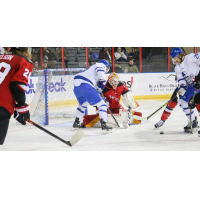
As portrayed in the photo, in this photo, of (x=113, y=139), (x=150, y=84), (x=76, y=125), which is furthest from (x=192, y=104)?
(x=150, y=84)

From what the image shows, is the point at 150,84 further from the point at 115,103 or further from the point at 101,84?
the point at 101,84

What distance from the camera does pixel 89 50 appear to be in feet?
26.6

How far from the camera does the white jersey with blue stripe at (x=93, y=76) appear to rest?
3781 millimetres

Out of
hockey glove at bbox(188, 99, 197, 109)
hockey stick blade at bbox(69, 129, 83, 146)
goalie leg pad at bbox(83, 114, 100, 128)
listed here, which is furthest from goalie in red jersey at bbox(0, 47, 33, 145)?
goalie leg pad at bbox(83, 114, 100, 128)

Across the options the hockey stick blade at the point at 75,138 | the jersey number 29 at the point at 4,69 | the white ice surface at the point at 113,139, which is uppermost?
the jersey number 29 at the point at 4,69

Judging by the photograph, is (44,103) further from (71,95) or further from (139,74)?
(139,74)

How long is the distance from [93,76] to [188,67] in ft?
3.90

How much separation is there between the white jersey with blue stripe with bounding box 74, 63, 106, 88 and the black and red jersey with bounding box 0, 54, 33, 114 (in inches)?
64.8

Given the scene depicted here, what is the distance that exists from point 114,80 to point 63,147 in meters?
1.59

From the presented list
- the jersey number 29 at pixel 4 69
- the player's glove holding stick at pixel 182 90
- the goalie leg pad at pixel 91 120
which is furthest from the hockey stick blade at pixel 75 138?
the player's glove holding stick at pixel 182 90

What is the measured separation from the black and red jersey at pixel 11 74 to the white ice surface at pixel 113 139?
1016 mm


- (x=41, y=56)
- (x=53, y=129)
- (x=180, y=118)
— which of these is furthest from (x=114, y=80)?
(x=41, y=56)

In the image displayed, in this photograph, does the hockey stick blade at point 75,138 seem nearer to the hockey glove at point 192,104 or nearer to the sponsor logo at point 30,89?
the hockey glove at point 192,104
